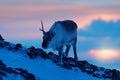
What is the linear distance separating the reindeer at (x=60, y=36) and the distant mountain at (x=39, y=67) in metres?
0.44

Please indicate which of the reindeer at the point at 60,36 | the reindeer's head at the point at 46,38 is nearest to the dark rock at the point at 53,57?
the reindeer at the point at 60,36

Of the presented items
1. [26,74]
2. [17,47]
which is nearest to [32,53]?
[17,47]

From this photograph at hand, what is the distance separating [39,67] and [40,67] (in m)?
0.07

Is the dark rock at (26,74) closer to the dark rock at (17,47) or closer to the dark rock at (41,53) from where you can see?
the dark rock at (17,47)

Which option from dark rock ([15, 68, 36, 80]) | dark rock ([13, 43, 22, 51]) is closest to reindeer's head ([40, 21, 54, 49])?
dark rock ([13, 43, 22, 51])

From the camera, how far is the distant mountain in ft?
61.4

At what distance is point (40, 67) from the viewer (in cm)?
2142

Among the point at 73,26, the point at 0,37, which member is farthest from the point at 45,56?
the point at 73,26

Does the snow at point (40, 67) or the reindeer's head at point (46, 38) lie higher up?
the reindeer's head at point (46, 38)

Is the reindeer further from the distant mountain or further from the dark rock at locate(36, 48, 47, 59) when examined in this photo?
the distant mountain

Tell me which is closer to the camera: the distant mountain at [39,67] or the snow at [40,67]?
the distant mountain at [39,67]

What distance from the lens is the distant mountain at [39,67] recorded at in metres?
18.7

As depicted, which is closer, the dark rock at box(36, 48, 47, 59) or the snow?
the snow

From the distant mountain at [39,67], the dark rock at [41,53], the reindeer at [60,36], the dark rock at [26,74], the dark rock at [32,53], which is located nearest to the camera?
the dark rock at [26,74]
